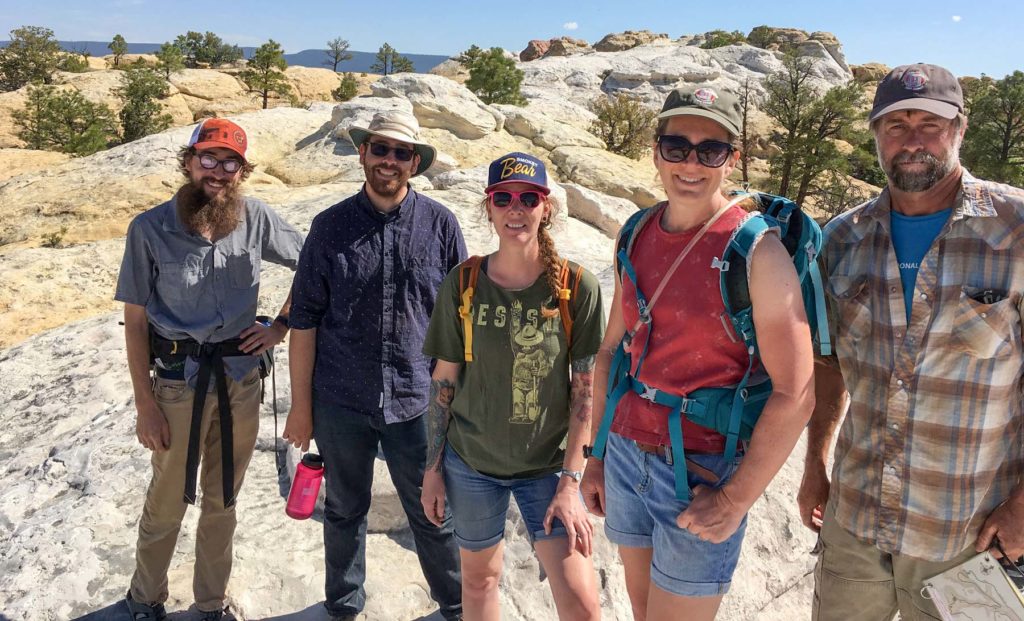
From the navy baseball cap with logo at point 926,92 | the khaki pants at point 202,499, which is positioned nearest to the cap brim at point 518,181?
the navy baseball cap with logo at point 926,92

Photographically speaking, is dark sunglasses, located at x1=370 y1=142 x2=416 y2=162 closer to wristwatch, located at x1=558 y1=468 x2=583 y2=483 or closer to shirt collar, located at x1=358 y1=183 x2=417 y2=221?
shirt collar, located at x1=358 y1=183 x2=417 y2=221

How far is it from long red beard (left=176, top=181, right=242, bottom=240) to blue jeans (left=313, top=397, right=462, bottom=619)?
3.26 ft

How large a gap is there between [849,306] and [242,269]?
9.01 feet

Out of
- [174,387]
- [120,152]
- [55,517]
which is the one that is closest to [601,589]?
[174,387]

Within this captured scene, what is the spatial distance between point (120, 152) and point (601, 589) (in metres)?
14.5

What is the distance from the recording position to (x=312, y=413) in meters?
3.37

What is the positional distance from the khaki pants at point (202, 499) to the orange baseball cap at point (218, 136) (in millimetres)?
1156

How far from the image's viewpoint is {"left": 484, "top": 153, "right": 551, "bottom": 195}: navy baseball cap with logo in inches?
104

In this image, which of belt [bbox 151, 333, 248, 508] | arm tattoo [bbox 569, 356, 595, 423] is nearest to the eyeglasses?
belt [bbox 151, 333, 248, 508]

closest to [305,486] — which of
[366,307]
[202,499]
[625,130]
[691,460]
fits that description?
[202,499]

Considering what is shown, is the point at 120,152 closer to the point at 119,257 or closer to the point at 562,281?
the point at 119,257

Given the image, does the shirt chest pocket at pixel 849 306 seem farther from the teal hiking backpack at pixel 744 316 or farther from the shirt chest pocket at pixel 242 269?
the shirt chest pocket at pixel 242 269

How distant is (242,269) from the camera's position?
345 cm

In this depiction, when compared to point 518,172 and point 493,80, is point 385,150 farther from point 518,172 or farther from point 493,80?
point 493,80
